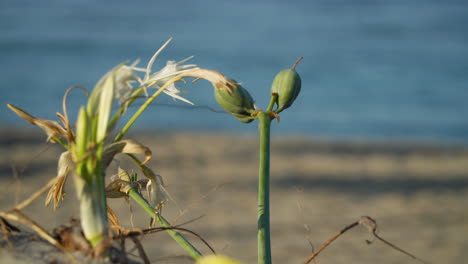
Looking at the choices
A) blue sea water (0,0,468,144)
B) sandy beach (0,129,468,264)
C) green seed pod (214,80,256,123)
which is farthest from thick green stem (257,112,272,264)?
blue sea water (0,0,468,144)

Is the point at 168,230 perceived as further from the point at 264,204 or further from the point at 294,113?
the point at 294,113

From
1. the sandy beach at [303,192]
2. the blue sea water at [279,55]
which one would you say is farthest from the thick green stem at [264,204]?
the blue sea water at [279,55]

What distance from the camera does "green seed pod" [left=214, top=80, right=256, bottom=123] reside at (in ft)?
1.76

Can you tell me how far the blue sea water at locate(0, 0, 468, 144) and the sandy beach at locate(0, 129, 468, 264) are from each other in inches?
25.5

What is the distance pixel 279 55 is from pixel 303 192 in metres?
8.42

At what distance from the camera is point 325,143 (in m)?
6.04

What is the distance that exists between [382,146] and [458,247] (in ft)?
5.62

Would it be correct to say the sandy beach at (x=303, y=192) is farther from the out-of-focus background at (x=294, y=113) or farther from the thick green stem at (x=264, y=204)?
the thick green stem at (x=264, y=204)

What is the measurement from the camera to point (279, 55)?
13.2 metres

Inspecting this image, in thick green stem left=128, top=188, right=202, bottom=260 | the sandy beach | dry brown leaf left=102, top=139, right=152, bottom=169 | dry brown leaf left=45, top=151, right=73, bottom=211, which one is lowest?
the sandy beach

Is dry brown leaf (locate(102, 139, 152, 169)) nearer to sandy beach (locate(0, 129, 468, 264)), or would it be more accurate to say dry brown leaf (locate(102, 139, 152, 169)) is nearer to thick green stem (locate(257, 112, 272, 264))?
thick green stem (locate(257, 112, 272, 264))

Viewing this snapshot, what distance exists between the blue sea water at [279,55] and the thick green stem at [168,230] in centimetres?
516

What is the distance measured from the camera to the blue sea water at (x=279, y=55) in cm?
938

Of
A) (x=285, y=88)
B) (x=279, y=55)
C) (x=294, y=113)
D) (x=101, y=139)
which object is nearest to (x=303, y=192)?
(x=285, y=88)
